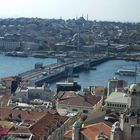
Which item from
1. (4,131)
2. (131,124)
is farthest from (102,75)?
(131,124)

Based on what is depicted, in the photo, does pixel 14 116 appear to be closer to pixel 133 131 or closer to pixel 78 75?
pixel 133 131

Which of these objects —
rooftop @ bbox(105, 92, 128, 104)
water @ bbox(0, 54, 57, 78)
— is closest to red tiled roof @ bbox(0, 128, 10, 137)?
rooftop @ bbox(105, 92, 128, 104)

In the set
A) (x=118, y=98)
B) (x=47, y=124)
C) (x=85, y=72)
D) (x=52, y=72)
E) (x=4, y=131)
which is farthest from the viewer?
(x=85, y=72)

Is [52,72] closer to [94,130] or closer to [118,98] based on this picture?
[118,98]

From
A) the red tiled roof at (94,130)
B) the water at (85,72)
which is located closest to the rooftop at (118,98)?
the red tiled roof at (94,130)

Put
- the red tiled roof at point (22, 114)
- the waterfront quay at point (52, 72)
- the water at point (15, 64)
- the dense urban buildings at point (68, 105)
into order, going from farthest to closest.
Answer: the water at point (15, 64), the waterfront quay at point (52, 72), the red tiled roof at point (22, 114), the dense urban buildings at point (68, 105)

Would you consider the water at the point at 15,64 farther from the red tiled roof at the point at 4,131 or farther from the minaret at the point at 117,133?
the minaret at the point at 117,133

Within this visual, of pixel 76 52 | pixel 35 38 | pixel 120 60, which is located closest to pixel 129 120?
pixel 120 60
